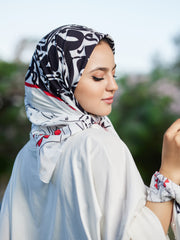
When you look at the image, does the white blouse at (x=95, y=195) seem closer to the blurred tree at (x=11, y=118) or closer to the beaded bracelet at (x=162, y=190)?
the beaded bracelet at (x=162, y=190)

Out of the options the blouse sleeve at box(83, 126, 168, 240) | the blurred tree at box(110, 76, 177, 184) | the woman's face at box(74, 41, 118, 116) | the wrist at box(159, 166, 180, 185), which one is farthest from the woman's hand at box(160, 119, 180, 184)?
the blurred tree at box(110, 76, 177, 184)

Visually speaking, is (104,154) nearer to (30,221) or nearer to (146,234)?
(146,234)

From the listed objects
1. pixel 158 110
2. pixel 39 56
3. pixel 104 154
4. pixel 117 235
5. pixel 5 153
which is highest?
pixel 39 56

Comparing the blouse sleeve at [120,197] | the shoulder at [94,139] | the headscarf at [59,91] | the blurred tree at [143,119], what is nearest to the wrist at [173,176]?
the blouse sleeve at [120,197]

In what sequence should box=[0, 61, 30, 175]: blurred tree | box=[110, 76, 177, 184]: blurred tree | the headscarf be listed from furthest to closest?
box=[0, 61, 30, 175]: blurred tree, box=[110, 76, 177, 184]: blurred tree, the headscarf

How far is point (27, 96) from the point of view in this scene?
5.57ft

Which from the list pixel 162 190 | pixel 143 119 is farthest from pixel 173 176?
pixel 143 119

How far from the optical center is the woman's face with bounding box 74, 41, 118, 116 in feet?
4.89

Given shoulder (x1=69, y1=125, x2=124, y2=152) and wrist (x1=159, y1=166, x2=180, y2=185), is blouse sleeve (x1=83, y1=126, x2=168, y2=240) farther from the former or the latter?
wrist (x1=159, y1=166, x2=180, y2=185)

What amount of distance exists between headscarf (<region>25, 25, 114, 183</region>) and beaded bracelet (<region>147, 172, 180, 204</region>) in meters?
0.39

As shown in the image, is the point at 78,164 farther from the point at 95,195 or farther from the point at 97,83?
the point at 97,83

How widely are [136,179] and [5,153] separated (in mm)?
5353

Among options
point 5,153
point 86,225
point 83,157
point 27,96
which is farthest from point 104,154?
point 5,153

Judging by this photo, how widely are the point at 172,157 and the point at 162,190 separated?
0.46ft
